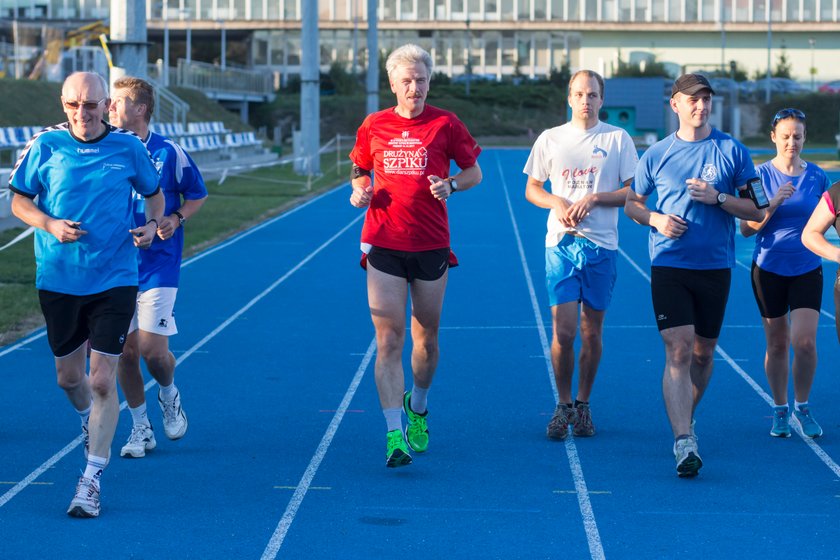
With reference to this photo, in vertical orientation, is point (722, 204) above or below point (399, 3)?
below

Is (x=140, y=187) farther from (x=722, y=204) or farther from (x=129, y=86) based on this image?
(x=722, y=204)

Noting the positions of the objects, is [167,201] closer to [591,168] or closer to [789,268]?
[591,168]

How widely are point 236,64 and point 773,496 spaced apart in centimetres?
9448

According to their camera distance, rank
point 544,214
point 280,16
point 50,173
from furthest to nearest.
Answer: point 280,16
point 544,214
point 50,173

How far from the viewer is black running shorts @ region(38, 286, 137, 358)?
6.03 m

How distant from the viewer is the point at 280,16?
94125 mm

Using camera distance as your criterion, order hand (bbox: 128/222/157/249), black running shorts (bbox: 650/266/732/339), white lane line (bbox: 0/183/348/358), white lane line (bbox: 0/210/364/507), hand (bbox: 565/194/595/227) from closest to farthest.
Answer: hand (bbox: 128/222/157/249), white lane line (bbox: 0/210/364/507), black running shorts (bbox: 650/266/732/339), hand (bbox: 565/194/595/227), white lane line (bbox: 0/183/348/358)

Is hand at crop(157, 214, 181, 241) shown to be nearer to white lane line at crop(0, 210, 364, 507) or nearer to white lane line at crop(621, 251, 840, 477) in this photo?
white lane line at crop(0, 210, 364, 507)

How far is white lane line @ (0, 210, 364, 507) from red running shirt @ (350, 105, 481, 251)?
1.93m

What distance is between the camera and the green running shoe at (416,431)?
7184mm

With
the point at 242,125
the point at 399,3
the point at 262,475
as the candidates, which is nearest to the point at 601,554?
the point at 262,475

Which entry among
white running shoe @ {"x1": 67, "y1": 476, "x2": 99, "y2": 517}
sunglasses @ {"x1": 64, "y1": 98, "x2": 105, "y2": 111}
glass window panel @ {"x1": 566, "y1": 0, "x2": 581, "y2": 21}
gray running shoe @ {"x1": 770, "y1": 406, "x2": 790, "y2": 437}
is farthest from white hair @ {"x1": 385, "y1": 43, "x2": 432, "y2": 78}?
glass window panel @ {"x1": 566, "y1": 0, "x2": 581, "y2": 21}

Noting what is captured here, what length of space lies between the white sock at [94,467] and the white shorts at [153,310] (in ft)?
3.72

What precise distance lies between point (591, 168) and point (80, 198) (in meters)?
2.87
